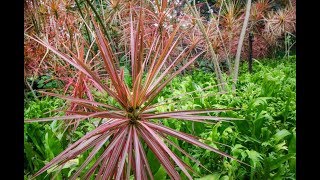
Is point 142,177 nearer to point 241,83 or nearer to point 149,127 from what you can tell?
point 149,127

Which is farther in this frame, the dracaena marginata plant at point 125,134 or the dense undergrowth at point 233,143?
the dense undergrowth at point 233,143

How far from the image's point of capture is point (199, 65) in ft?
33.5

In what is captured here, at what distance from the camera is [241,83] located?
5.15m

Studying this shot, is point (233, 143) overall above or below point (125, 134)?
below

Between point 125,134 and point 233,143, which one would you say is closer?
point 125,134

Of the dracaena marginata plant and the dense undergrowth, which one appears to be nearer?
the dracaena marginata plant
